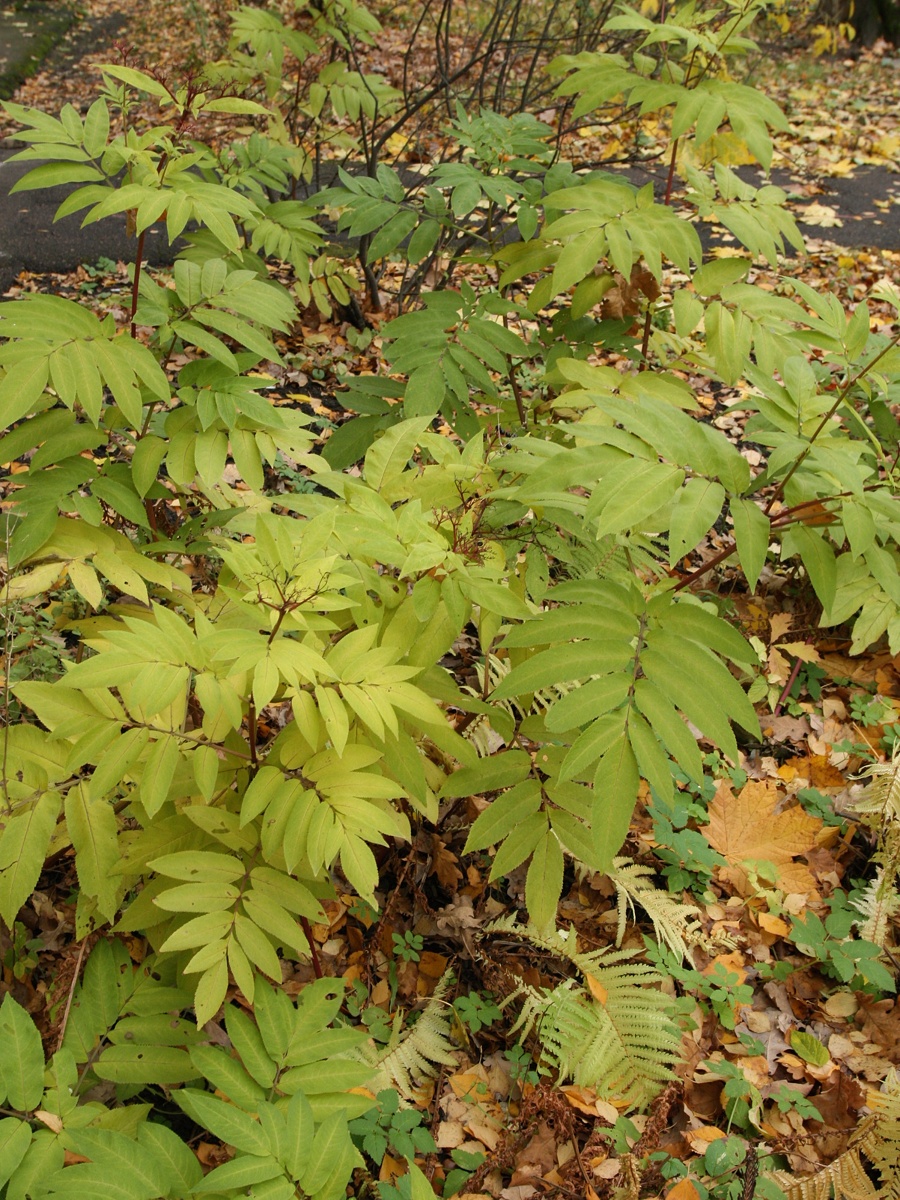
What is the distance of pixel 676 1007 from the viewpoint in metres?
2.33

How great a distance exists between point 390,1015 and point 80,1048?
2.68 feet

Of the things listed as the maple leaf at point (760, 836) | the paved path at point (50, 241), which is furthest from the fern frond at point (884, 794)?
the paved path at point (50, 241)

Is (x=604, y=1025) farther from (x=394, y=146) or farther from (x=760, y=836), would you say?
(x=394, y=146)

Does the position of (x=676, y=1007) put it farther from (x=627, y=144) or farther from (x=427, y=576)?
(x=627, y=144)

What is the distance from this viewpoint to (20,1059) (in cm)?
166

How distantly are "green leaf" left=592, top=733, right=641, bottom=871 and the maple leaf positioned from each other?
151 cm

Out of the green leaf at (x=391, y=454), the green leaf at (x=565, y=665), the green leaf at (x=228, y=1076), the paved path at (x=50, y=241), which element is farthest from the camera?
the paved path at (x=50, y=241)

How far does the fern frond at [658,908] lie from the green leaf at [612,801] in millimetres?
1008

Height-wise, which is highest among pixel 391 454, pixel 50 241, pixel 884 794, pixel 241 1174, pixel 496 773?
pixel 391 454

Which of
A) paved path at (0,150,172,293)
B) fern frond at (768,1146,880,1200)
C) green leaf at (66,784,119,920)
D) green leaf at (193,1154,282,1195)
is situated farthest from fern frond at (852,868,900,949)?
paved path at (0,150,172,293)

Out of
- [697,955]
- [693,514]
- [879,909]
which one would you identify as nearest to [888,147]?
[879,909]

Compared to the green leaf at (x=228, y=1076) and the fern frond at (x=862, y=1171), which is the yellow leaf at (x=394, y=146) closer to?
the green leaf at (x=228, y=1076)

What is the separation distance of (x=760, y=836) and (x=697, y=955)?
0.46 metres

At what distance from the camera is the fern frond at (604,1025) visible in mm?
2145
